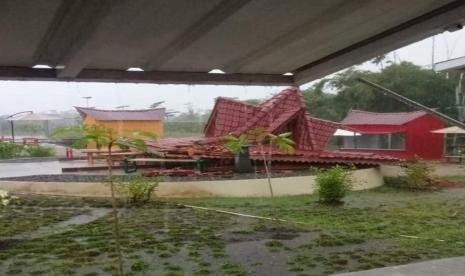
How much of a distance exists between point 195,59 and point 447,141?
25.7 m

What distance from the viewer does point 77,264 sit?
4.67 metres

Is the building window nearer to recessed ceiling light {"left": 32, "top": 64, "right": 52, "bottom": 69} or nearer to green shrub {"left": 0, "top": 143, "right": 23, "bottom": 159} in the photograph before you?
green shrub {"left": 0, "top": 143, "right": 23, "bottom": 159}

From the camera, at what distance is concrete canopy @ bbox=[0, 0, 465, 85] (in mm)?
2701

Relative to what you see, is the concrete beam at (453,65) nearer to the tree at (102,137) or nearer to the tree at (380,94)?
the tree at (102,137)

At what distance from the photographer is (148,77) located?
3854 millimetres

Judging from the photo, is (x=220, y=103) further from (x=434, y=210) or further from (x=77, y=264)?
(x=77, y=264)

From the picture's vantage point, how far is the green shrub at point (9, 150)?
70.9 ft

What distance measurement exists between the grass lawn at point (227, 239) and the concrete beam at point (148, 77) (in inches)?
66.3

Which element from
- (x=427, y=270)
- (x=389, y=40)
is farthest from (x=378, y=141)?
(x=389, y=40)

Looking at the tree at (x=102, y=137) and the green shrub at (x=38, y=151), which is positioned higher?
→ the tree at (x=102, y=137)

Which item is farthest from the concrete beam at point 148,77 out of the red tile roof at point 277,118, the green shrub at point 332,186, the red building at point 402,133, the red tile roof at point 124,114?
the red building at point 402,133

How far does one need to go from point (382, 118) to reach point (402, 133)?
1375 millimetres

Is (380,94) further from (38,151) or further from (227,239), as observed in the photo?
(227,239)

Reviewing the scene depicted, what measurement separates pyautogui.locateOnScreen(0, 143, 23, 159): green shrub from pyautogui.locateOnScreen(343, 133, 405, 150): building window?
695 inches
